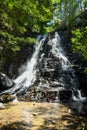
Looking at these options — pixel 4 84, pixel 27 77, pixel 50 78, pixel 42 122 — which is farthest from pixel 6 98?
pixel 42 122

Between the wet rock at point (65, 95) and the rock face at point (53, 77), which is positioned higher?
the rock face at point (53, 77)

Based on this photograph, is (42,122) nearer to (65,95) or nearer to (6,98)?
(6,98)

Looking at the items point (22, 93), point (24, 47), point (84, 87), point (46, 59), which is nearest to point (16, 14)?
point (22, 93)

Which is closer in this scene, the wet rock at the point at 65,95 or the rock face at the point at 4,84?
the wet rock at the point at 65,95

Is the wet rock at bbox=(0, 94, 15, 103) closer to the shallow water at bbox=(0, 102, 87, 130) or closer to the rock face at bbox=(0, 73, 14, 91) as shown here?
the rock face at bbox=(0, 73, 14, 91)

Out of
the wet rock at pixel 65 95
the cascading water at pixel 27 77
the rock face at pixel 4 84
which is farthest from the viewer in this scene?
the rock face at pixel 4 84

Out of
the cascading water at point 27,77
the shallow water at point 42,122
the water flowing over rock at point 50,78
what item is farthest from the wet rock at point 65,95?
the shallow water at point 42,122

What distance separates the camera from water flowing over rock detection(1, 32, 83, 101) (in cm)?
1701

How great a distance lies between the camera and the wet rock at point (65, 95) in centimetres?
1680

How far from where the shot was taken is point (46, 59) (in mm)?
22219

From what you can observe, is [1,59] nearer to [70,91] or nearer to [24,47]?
[24,47]

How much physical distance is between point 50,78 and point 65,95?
102 inches

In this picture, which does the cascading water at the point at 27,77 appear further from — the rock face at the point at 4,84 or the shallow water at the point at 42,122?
the shallow water at the point at 42,122

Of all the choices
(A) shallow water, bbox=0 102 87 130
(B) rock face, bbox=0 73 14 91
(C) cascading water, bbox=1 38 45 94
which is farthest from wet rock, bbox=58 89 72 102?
(A) shallow water, bbox=0 102 87 130
